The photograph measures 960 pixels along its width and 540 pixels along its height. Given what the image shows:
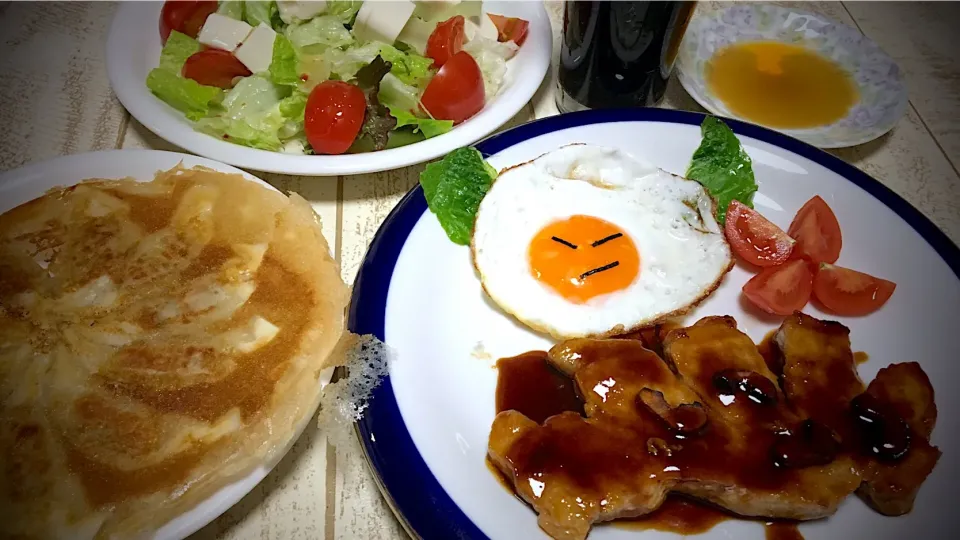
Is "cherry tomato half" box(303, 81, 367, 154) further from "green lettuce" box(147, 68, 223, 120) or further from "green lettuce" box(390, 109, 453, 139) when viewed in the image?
"green lettuce" box(147, 68, 223, 120)

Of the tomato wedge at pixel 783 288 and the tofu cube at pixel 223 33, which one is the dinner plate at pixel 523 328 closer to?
the tomato wedge at pixel 783 288

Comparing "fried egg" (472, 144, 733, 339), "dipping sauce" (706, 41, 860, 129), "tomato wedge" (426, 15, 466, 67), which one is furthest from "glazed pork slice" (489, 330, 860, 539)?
"tomato wedge" (426, 15, 466, 67)

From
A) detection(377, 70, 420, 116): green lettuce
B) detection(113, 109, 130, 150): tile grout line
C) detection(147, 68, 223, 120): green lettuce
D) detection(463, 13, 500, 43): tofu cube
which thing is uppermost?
detection(463, 13, 500, 43): tofu cube

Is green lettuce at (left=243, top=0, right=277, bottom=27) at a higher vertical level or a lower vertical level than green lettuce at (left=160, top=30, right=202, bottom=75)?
higher

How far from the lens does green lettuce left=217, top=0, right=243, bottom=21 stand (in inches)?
113

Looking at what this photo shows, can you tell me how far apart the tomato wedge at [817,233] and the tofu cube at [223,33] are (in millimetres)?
2293

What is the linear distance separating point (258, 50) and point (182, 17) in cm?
41

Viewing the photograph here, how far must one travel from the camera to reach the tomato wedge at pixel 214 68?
8.48 ft

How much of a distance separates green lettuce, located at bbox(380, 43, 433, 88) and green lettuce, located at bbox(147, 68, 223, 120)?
2.37 ft

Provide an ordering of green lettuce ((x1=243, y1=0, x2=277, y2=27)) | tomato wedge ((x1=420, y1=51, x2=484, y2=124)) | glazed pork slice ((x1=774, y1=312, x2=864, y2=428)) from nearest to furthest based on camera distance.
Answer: glazed pork slice ((x1=774, y1=312, x2=864, y2=428)), tomato wedge ((x1=420, y1=51, x2=484, y2=124)), green lettuce ((x1=243, y1=0, x2=277, y2=27))

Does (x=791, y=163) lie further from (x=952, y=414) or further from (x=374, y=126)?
(x=374, y=126)

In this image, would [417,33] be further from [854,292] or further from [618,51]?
[854,292]

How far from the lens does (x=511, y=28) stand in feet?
9.28

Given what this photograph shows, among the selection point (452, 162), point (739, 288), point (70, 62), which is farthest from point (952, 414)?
point (70, 62)
